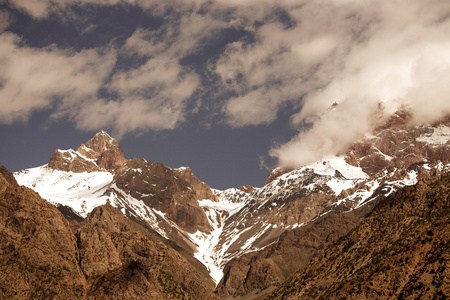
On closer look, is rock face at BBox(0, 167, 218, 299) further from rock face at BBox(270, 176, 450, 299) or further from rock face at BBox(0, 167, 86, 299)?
rock face at BBox(270, 176, 450, 299)

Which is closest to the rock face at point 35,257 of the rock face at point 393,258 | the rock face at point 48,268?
the rock face at point 48,268

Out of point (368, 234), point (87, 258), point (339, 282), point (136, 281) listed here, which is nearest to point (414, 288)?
point (339, 282)

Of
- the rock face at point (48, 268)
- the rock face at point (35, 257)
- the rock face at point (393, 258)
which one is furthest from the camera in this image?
the rock face at point (48, 268)

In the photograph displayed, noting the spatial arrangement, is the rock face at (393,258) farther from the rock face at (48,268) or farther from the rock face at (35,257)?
the rock face at (35,257)

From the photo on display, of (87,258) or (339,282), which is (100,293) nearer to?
(87,258)

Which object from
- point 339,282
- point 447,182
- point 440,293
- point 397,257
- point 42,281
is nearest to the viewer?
point 440,293

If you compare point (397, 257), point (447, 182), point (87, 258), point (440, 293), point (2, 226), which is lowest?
point (440, 293)

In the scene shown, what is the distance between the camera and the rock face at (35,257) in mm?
164875

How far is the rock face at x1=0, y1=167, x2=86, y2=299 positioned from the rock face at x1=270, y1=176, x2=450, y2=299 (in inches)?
2446

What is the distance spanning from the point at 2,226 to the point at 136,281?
148 ft

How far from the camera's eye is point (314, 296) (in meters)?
156

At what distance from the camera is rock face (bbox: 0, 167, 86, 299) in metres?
165

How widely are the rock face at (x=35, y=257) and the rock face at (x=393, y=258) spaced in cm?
6212

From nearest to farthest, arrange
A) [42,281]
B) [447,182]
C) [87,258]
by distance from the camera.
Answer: [42,281] < [447,182] < [87,258]
